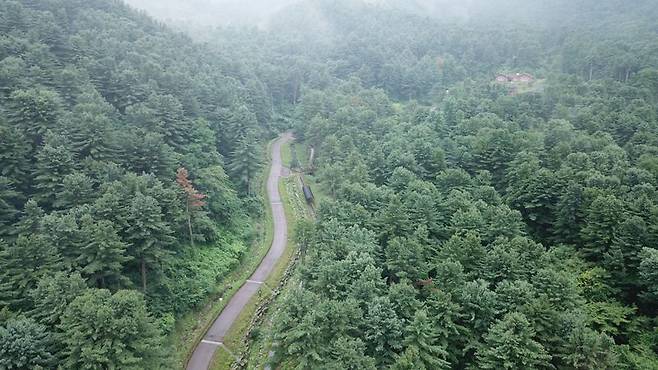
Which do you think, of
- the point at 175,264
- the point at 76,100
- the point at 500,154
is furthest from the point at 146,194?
the point at 500,154

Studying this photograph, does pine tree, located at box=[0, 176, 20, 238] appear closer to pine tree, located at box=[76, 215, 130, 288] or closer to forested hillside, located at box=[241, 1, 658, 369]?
pine tree, located at box=[76, 215, 130, 288]

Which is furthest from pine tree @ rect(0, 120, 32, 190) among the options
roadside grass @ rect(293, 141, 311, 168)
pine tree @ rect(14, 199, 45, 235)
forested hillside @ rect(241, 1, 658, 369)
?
roadside grass @ rect(293, 141, 311, 168)

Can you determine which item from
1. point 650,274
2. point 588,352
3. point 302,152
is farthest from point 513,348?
point 302,152

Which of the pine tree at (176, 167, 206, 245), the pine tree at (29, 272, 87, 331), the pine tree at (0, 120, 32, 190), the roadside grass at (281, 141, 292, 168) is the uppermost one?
the pine tree at (0, 120, 32, 190)

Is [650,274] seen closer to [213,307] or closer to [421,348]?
[421,348]

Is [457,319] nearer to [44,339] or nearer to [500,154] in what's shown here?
[44,339]

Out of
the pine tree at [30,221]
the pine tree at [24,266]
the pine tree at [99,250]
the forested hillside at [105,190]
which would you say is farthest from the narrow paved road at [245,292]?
the pine tree at [30,221]
